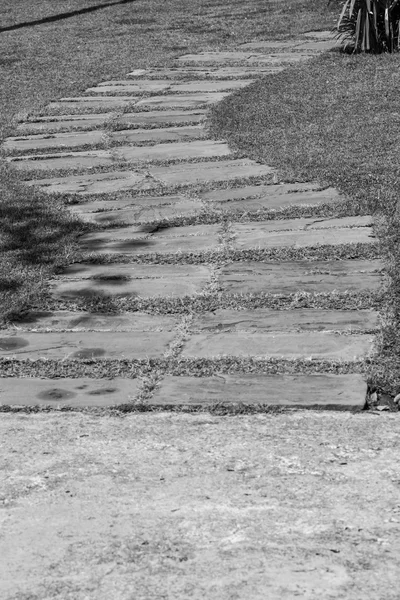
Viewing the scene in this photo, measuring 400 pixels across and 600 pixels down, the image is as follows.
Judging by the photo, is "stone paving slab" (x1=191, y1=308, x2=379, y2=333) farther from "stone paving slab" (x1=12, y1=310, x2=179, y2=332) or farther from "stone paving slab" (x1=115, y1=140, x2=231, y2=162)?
"stone paving slab" (x1=115, y1=140, x2=231, y2=162)

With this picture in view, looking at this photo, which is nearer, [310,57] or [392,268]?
[392,268]

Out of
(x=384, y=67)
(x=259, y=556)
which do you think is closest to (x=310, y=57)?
(x=384, y=67)

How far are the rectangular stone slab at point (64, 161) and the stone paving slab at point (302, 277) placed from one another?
229cm

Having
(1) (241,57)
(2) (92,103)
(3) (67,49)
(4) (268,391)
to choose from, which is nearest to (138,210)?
(4) (268,391)

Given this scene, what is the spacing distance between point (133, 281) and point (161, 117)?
3638 millimetres

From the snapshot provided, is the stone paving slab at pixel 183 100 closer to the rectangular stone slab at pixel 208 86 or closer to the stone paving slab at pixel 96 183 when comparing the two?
the rectangular stone slab at pixel 208 86

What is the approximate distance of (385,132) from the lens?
6.76m

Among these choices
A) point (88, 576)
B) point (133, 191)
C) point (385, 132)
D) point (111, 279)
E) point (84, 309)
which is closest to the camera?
point (88, 576)

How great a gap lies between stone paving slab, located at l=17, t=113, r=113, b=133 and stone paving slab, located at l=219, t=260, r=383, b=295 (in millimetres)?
3496

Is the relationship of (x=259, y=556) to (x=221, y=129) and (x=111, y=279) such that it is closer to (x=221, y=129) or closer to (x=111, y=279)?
(x=111, y=279)

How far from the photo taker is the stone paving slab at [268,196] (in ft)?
17.8

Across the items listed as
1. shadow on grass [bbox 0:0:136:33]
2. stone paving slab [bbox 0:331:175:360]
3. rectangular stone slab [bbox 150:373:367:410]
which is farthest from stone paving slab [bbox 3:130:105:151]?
shadow on grass [bbox 0:0:136:33]

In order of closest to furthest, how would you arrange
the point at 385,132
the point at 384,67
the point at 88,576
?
1. the point at 88,576
2. the point at 385,132
3. the point at 384,67

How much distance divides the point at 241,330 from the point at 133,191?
2.24 meters
